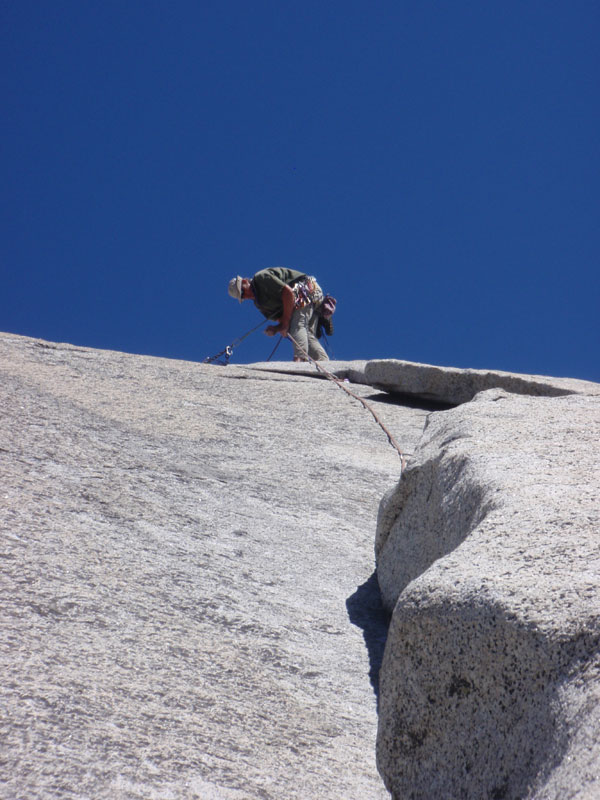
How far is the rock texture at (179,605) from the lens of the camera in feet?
5.08

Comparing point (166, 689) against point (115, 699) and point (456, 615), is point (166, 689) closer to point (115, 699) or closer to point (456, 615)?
point (115, 699)

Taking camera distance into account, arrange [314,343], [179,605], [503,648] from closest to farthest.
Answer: [503,648] < [179,605] < [314,343]

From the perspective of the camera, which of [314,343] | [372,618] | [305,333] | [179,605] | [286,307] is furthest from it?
[314,343]

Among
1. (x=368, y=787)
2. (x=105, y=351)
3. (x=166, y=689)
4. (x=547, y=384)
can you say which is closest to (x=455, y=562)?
(x=368, y=787)

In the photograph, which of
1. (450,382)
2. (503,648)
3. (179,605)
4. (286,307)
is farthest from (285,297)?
(503,648)

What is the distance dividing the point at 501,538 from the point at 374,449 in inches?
115

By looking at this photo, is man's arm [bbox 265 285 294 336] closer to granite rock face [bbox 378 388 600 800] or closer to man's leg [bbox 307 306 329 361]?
man's leg [bbox 307 306 329 361]

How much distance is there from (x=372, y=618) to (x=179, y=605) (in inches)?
24.9

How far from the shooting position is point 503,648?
4.35ft

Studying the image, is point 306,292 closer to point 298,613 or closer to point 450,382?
point 450,382

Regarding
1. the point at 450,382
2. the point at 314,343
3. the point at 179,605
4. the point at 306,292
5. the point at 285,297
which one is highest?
the point at 306,292

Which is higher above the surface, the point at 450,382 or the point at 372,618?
the point at 450,382

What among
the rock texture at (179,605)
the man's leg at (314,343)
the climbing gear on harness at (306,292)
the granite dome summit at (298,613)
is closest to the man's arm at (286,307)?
the climbing gear on harness at (306,292)

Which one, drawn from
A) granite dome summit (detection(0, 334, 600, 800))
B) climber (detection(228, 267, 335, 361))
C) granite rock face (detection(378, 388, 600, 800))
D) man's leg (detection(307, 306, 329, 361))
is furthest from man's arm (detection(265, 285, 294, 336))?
granite rock face (detection(378, 388, 600, 800))
